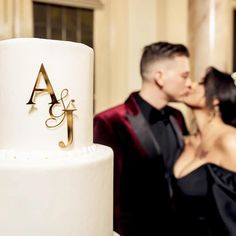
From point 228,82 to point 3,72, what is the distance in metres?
1.37

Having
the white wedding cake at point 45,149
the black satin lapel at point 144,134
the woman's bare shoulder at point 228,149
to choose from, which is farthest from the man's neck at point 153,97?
the white wedding cake at point 45,149

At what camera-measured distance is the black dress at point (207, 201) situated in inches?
71.4

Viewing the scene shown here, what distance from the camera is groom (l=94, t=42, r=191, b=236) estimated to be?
2.00 m

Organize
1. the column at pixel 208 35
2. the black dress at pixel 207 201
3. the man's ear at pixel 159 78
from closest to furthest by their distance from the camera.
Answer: the black dress at pixel 207 201 → the man's ear at pixel 159 78 → the column at pixel 208 35

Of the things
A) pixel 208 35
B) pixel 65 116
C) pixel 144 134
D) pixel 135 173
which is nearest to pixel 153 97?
pixel 144 134

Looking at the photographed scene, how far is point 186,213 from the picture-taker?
201cm

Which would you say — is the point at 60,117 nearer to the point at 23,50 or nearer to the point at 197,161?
the point at 23,50

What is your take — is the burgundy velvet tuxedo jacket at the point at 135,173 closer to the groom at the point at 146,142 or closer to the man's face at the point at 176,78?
the groom at the point at 146,142

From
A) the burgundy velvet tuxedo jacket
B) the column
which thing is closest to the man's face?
the burgundy velvet tuxedo jacket

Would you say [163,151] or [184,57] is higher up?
[184,57]

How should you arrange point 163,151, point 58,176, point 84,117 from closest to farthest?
point 58,176
point 84,117
point 163,151

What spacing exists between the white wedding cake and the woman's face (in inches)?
44.8

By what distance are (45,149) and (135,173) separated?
1044 millimetres

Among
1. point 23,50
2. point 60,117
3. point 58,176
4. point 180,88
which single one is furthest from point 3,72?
point 180,88
